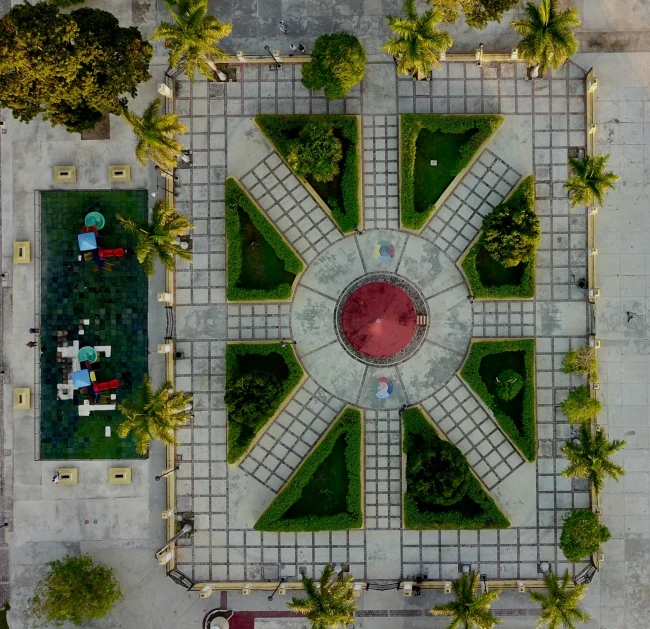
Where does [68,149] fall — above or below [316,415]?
above

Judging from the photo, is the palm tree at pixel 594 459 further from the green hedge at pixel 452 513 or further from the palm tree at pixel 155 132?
the palm tree at pixel 155 132

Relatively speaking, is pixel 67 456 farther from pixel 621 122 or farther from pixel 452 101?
pixel 621 122

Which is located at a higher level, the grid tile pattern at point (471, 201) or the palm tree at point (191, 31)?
the palm tree at point (191, 31)

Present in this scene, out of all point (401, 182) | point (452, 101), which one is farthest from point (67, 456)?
point (452, 101)

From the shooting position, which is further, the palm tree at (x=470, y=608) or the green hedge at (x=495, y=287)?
the green hedge at (x=495, y=287)

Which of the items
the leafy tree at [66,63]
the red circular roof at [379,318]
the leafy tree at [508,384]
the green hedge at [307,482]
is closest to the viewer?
the leafy tree at [66,63]

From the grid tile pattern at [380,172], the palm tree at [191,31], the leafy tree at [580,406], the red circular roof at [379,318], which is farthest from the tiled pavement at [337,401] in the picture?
the palm tree at [191,31]
